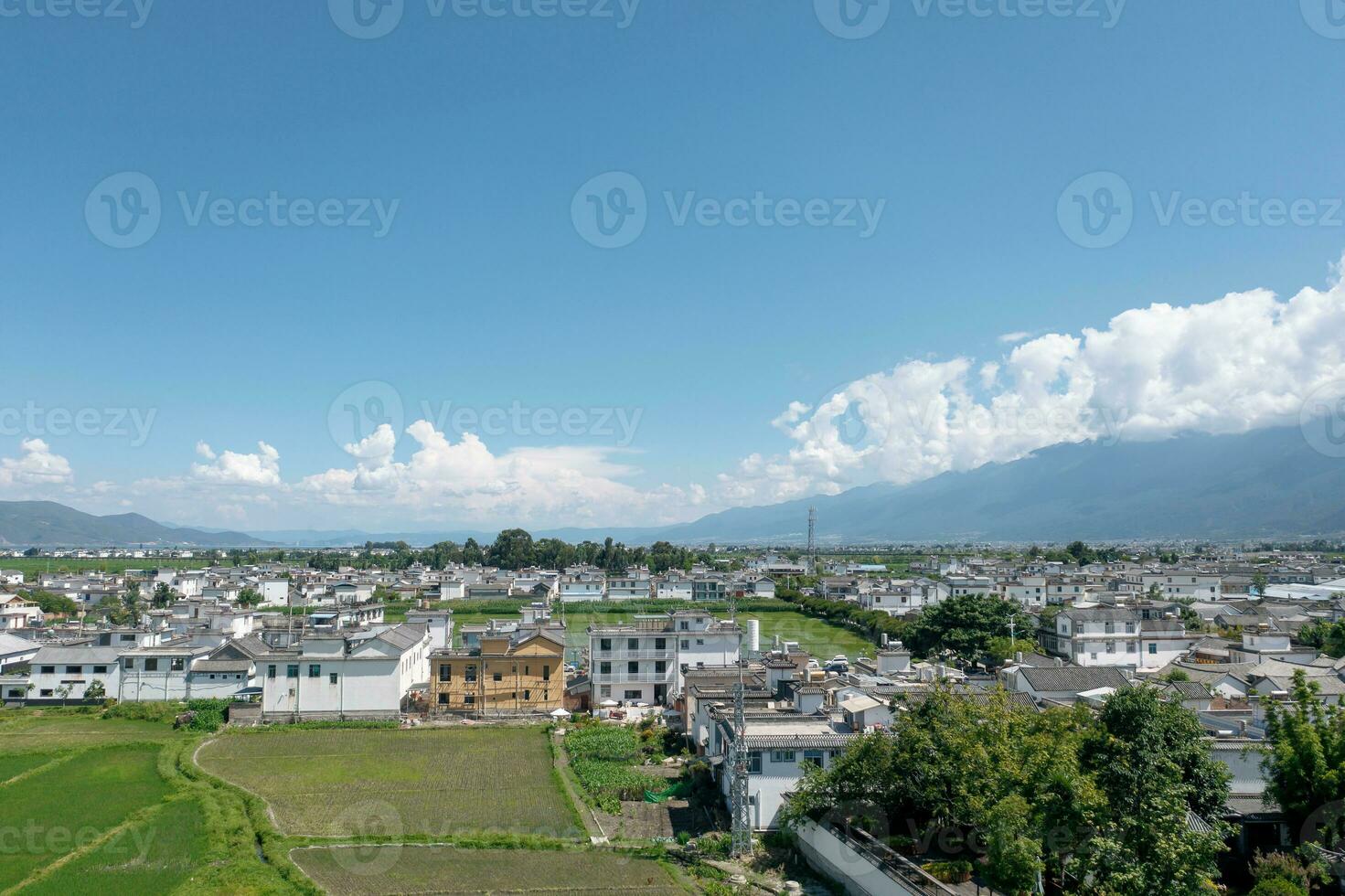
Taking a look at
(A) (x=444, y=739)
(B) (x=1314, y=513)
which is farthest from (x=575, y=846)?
(B) (x=1314, y=513)

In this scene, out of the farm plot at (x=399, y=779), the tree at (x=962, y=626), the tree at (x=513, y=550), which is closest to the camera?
the farm plot at (x=399, y=779)

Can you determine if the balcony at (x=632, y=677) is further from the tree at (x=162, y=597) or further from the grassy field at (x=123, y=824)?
the tree at (x=162, y=597)

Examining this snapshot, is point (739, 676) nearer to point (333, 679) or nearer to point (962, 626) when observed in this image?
point (333, 679)

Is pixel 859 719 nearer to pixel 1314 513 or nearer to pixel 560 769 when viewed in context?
pixel 560 769

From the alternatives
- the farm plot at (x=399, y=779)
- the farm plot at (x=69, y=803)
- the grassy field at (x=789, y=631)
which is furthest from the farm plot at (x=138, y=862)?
the grassy field at (x=789, y=631)

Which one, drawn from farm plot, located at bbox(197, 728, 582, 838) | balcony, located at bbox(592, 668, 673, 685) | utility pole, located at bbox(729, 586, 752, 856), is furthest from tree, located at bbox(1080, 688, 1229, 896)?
balcony, located at bbox(592, 668, 673, 685)

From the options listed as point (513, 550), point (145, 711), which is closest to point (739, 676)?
point (145, 711)

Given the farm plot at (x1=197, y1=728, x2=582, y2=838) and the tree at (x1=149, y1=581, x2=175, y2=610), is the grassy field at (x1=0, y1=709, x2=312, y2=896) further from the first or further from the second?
the tree at (x1=149, y1=581, x2=175, y2=610)
